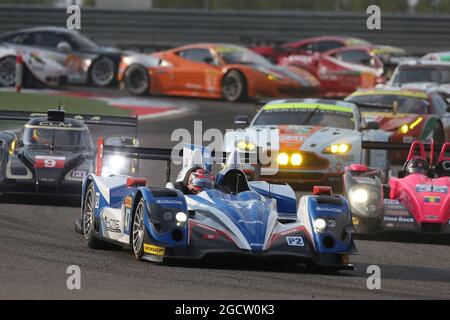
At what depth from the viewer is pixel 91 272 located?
10.3 meters

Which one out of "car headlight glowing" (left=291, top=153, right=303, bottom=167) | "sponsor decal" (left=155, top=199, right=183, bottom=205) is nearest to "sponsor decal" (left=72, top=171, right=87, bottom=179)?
"car headlight glowing" (left=291, top=153, right=303, bottom=167)

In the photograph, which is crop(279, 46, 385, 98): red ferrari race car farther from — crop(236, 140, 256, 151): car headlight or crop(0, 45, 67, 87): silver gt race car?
crop(236, 140, 256, 151): car headlight

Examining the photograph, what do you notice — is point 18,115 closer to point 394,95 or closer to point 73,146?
point 73,146

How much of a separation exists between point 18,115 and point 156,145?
602 cm

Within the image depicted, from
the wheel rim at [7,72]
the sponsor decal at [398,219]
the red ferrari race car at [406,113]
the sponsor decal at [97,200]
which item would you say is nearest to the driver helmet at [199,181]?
the sponsor decal at [97,200]

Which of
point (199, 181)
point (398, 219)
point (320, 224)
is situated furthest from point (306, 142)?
point (320, 224)

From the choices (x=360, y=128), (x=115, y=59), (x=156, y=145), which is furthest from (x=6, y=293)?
(x=115, y=59)

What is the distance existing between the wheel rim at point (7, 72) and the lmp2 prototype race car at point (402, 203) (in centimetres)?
1657

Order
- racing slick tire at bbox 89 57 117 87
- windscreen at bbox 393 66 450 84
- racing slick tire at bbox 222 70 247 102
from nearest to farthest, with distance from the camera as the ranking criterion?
1. windscreen at bbox 393 66 450 84
2. racing slick tire at bbox 222 70 247 102
3. racing slick tire at bbox 89 57 117 87

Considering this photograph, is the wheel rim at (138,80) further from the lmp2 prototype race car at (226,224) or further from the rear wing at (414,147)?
the lmp2 prototype race car at (226,224)

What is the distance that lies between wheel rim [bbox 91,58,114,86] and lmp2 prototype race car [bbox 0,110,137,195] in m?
14.5

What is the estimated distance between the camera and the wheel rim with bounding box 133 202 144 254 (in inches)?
430

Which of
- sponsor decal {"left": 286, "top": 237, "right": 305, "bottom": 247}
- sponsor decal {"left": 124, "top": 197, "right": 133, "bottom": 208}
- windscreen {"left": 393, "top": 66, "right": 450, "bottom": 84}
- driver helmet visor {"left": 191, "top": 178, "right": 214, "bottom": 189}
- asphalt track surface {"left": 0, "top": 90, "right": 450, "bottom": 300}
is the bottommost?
asphalt track surface {"left": 0, "top": 90, "right": 450, "bottom": 300}
